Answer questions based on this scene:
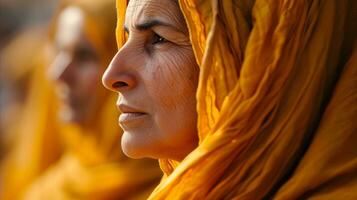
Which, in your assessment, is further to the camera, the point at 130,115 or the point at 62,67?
the point at 62,67

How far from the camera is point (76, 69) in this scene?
5570 mm

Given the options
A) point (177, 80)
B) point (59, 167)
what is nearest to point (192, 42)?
point (177, 80)

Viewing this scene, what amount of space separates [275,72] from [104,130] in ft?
10.5

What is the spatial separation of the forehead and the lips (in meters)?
0.19

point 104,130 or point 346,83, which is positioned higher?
point 104,130

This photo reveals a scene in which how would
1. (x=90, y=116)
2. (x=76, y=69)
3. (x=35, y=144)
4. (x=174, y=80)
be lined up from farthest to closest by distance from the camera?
(x=35, y=144) < (x=90, y=116) < (x=76, y=69) < (x=174, y=80)

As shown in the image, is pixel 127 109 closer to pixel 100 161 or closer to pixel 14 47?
pixel 100 161

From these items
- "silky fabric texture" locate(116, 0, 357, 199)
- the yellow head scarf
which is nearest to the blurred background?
the yellow head scarf

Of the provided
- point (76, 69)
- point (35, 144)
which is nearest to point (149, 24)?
point (76, 69)

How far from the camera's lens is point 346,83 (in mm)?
2588

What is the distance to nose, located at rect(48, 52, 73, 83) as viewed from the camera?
18.2ft

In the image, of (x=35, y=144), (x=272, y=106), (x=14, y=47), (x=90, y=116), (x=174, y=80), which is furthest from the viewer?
(x=14, y=47)

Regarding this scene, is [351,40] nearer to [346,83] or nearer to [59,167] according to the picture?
[346,83]

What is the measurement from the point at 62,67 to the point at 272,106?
314 centimetres
